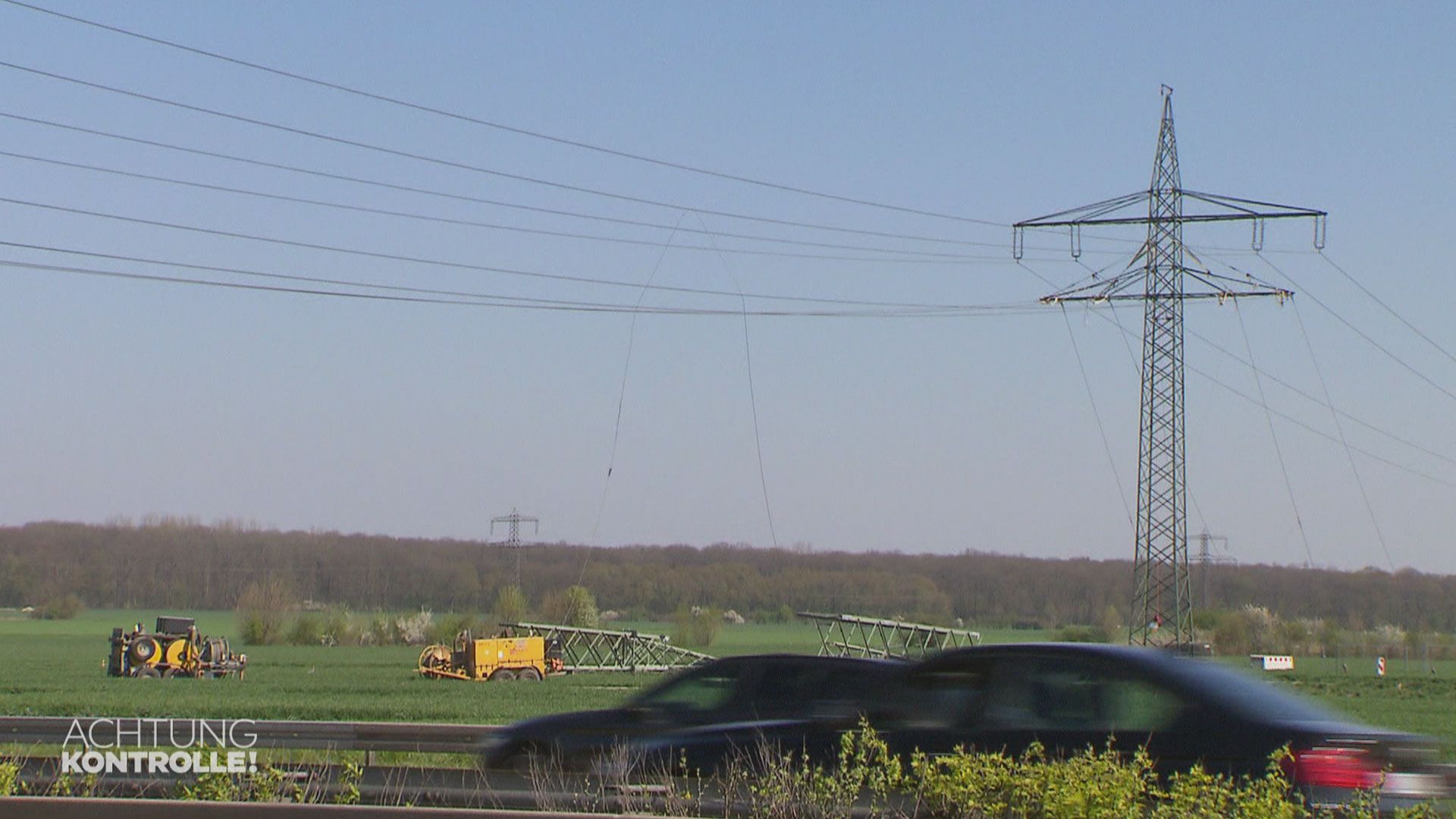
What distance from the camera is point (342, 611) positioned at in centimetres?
10775

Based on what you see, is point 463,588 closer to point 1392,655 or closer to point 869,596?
point 869,596

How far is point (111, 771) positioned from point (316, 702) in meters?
24.8

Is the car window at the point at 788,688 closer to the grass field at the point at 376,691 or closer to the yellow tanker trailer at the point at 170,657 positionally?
the grass field at the point at 376,691

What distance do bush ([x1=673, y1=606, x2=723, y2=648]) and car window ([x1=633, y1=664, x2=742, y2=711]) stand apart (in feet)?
228

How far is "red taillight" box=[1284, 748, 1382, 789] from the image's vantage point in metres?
9.56

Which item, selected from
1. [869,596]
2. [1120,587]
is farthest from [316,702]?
[1120,587]

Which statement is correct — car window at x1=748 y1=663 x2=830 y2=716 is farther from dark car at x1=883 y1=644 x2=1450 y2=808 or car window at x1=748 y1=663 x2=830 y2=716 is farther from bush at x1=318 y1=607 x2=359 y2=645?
bush at x1=318 y1=607 x2=359 y2=645

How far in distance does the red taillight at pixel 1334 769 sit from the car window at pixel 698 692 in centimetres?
480

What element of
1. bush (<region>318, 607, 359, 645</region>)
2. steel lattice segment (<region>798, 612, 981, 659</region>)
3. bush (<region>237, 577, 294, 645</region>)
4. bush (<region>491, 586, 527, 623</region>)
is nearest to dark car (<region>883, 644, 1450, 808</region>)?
steel lattice segment (<region>798, 612, 981, 659</region>)

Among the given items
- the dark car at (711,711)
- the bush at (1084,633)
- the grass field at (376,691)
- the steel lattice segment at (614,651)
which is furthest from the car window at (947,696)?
the steel lattice segment at (614,651)

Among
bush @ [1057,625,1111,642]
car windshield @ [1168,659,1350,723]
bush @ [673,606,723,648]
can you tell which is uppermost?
car windshield @ [1168,659,1350,723]

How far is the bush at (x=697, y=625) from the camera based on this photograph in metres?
82.5

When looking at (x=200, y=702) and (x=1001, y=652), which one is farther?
(x=200, y=702)

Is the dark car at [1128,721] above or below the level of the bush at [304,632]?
above
